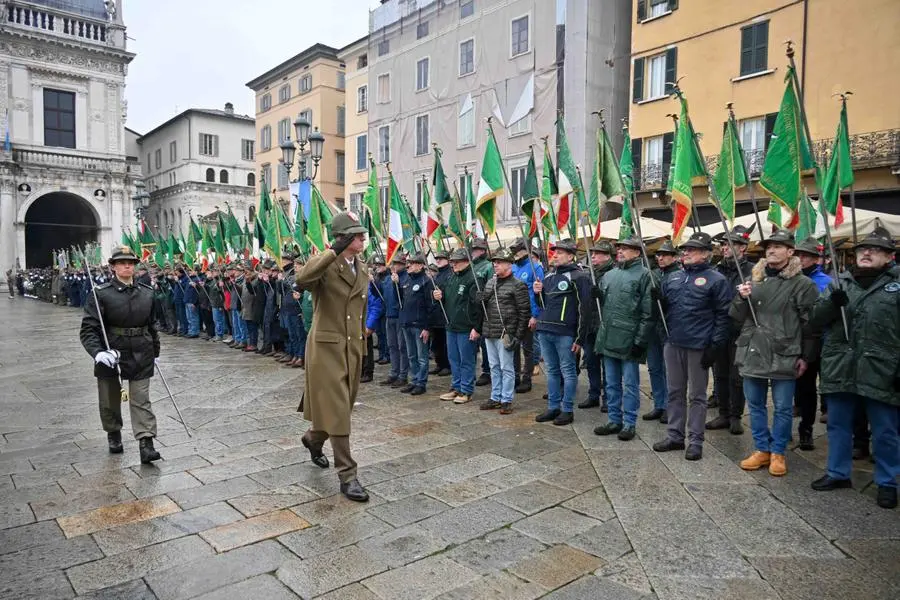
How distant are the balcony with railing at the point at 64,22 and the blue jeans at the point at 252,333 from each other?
44.3m

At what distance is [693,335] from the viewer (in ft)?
20.3

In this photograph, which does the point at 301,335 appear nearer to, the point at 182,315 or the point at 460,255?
the point at 460,255

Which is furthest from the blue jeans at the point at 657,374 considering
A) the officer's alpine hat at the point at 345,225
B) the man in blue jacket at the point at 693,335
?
the officer's alpine hat at the point at 345,225

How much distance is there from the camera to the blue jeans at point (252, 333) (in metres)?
14.4

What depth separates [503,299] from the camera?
823 cm

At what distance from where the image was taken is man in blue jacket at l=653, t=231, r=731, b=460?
617cm

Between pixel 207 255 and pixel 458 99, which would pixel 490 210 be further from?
pixel 458 99

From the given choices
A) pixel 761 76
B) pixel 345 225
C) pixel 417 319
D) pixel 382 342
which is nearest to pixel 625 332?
pixel 345 225

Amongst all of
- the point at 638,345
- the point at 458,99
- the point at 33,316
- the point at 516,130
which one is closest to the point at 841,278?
the point at 638,345

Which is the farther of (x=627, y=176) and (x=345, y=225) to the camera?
(x=627, y=176)

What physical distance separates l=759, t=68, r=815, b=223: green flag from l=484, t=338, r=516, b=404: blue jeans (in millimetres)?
3568

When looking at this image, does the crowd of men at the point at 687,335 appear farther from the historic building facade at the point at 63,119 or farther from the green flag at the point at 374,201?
the historic building facade at the point at 63,119

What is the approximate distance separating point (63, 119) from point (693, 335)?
5406 centimetres

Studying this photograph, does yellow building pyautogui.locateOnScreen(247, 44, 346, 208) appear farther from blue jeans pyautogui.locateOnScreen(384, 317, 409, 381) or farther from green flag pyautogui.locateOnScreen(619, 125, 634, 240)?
green flag pyautogui.locateOnScreen(619, 125, 634, 240)
